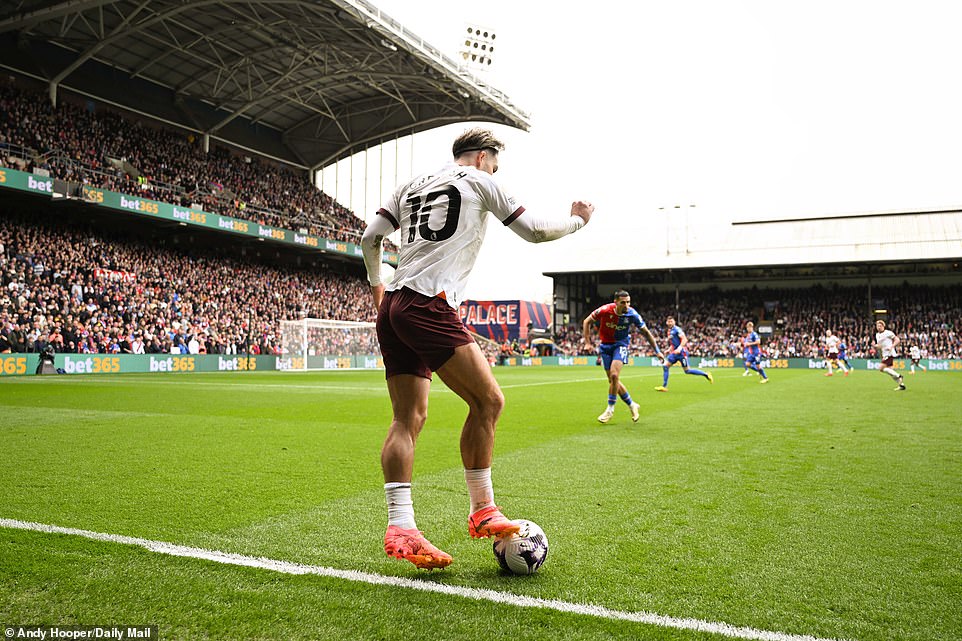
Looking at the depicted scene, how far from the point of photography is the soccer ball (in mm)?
3520

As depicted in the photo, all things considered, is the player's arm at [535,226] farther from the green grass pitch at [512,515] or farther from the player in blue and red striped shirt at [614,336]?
the player in blue and red striped shirt at [614,336]

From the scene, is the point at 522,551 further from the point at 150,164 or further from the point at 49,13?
the point at 150,164

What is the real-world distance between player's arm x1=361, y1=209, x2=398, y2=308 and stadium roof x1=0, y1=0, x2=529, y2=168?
96.0 ft

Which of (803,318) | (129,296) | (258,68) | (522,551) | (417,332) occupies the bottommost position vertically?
(522,551)

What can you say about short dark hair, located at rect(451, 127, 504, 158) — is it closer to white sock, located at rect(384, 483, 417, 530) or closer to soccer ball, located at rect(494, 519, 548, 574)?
white sock, located at rect(384, 483, 417, 530)

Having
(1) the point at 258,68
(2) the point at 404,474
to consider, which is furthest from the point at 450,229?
(1) the point at 258,68

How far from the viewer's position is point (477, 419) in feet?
12.6

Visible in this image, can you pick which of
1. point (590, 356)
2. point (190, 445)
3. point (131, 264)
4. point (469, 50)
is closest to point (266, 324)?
point (131, 264)

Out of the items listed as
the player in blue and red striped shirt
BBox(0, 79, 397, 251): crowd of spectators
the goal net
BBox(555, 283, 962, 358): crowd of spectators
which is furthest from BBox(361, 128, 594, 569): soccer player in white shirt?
BBox(555, 283, 962, 358): crowd of spectators

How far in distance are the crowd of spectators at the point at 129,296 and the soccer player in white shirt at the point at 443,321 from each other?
86.8ft

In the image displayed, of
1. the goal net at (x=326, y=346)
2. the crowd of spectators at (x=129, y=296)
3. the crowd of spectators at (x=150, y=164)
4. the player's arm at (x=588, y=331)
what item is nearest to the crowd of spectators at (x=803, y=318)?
the goal net at (x=326, y=346)

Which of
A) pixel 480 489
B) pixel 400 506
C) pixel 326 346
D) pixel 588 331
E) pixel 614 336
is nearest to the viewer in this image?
pixel 400 506

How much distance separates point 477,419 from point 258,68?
4121 cm

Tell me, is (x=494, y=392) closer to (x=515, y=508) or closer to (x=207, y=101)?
(x=515, y=508)
